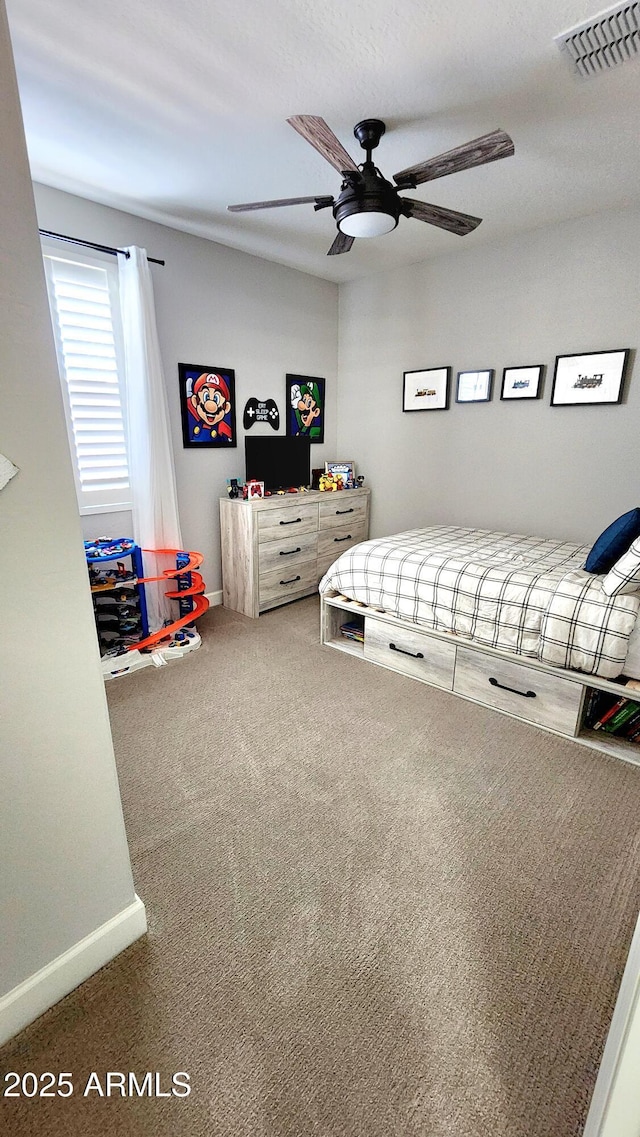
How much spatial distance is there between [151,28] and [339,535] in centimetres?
313

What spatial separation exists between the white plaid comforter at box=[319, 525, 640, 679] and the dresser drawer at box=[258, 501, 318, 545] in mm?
715

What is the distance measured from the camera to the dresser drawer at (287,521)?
3.56 m

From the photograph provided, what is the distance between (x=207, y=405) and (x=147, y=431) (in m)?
0.69

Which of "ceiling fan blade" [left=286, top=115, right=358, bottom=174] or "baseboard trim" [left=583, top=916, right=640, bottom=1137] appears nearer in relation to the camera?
"baseboard trim" [left=583, top=916, right=640, bottom=1137]

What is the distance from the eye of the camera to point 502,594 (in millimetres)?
2391

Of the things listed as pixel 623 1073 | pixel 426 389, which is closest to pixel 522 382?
pixel 426 389

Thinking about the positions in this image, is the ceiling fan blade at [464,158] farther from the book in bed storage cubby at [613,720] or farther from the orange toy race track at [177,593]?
the orange toy race track at [177,593]

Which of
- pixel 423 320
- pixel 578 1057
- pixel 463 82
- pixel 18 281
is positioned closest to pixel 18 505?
pixel 18 281

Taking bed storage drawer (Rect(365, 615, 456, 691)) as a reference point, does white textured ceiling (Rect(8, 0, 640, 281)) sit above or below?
above

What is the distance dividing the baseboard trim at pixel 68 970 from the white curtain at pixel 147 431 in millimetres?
2202

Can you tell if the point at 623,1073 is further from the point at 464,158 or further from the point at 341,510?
the point at 341,510

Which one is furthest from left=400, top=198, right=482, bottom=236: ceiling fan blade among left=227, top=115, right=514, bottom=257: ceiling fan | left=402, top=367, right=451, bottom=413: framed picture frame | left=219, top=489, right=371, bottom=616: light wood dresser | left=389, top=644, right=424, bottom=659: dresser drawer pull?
left=389, top=644, right=424, bottom=659: dresser drawer pull

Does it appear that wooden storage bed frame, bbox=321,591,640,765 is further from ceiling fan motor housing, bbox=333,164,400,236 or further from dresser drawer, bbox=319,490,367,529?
ceiling fan motor housing, bbox=333,164,400,236

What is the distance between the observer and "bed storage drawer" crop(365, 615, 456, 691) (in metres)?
2.66
